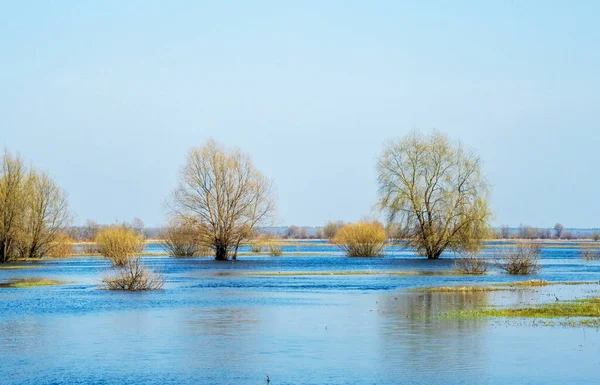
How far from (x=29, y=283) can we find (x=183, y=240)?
116ft

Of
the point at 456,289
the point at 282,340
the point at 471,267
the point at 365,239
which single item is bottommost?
the point at 282,340

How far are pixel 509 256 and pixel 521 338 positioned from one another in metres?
31.1

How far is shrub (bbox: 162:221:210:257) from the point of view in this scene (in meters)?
77.4

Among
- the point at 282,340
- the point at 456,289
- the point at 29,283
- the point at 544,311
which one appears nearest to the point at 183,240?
the point at 29,283

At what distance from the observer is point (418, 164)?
245 ft

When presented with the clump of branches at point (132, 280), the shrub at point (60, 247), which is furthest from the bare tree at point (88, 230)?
the clump of branches at point (132, 280)

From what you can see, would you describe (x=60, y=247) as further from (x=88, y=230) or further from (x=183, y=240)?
(x=88, y=230)

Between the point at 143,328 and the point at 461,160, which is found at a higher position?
the point at 461,160

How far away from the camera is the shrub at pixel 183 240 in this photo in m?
77.4

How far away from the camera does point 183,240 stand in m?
80.6

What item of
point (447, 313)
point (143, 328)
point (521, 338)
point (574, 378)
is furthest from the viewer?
point (447, 313)

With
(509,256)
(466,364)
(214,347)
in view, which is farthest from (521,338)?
(509,256)

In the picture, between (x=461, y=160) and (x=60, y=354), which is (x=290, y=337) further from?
(x=461, y=160)

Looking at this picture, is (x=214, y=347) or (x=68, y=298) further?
(x=68, y=298)
